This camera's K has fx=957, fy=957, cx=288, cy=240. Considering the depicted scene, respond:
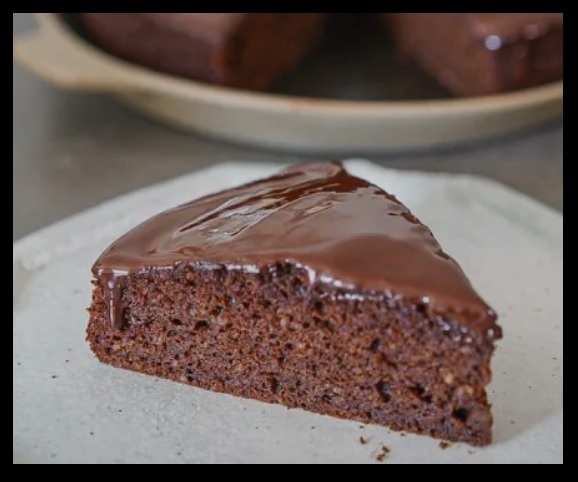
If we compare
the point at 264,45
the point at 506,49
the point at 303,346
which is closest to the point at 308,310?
the point at 303,346

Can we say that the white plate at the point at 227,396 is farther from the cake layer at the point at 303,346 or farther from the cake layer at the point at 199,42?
the cake layer at the point at 199,42

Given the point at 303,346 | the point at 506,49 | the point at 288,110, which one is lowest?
the point at 303,346

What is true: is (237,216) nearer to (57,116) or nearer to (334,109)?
(334,109)

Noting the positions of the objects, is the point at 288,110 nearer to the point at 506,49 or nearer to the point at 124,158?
the point at 124,158

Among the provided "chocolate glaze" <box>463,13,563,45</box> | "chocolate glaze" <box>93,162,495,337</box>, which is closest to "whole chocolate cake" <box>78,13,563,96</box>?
"chocolate glaze" <box>463,13,563,45</box>

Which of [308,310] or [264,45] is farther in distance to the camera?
[264,45]

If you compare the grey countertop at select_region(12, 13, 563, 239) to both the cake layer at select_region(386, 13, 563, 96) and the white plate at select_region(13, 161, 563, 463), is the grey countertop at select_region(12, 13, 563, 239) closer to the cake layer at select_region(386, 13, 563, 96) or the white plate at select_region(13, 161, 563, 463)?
the cake layer at select_region(386, 13, 563, 96)
